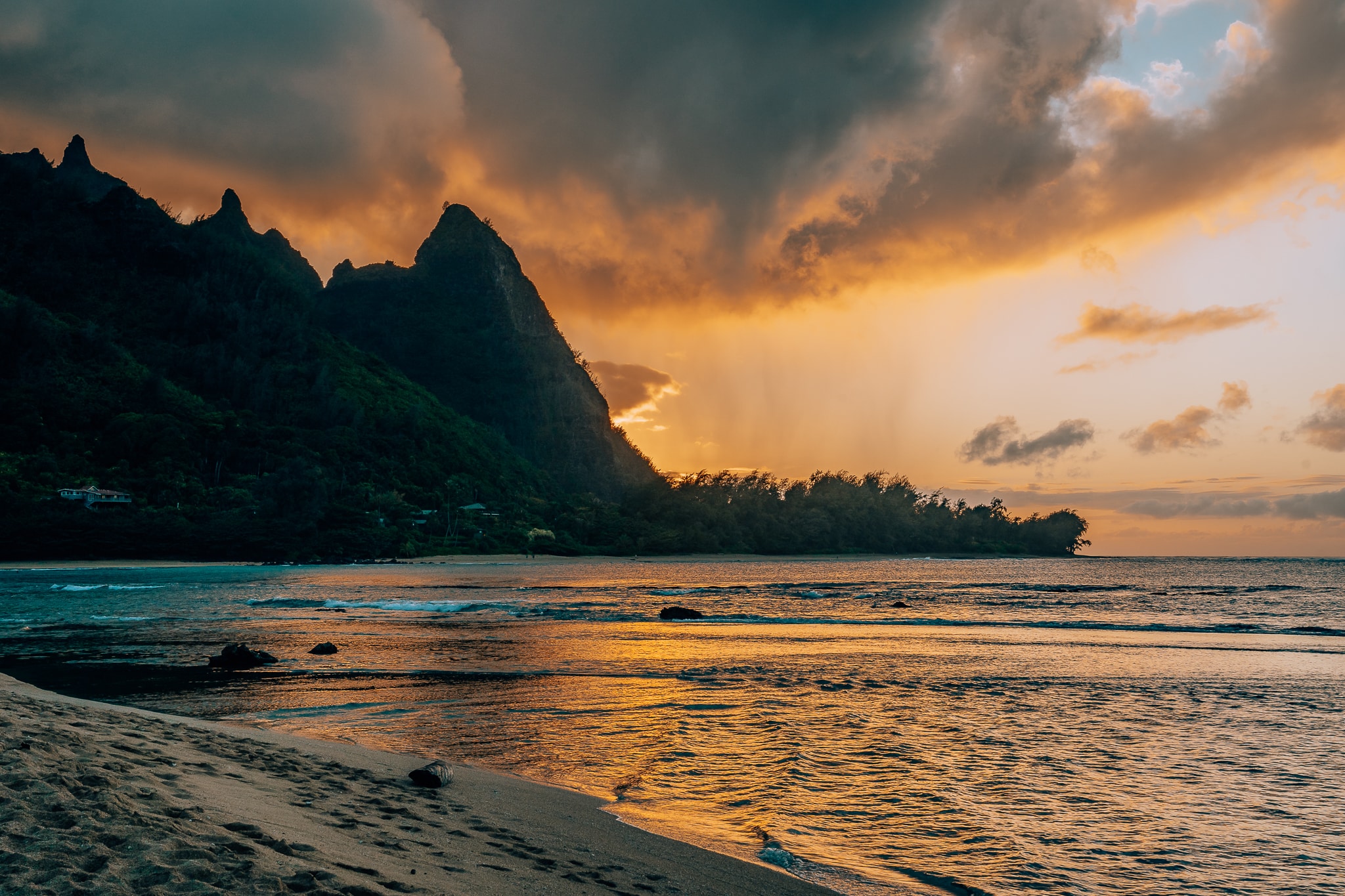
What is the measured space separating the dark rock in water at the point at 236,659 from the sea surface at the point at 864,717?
2.49ft

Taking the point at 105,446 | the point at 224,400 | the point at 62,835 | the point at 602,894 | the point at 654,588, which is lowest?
the point at 654,588

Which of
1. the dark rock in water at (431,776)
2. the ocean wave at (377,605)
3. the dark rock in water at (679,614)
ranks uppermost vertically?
the dark rock in water at (431,776)

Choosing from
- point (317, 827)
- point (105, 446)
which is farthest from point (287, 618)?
point (105, 446)

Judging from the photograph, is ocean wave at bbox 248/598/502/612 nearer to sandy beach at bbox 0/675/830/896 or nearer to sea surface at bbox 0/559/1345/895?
sea surface at bbox 0/559/1345/895

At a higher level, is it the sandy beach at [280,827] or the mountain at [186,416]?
the mountain at [186,416]

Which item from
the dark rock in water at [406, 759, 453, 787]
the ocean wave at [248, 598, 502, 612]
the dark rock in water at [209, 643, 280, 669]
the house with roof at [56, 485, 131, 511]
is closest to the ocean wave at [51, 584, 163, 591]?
the ocean wave at [248, 598, 502, 612]

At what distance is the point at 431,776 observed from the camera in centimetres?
945

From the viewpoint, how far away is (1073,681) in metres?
20.2

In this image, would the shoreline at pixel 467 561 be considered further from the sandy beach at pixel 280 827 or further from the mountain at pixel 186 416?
the sandy beach at pixel 280 827

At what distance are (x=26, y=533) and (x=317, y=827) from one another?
419ft

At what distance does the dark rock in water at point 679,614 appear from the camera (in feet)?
129

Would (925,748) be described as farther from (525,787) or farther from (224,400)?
(224,400)

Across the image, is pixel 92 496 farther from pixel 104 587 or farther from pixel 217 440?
pixel 104 587

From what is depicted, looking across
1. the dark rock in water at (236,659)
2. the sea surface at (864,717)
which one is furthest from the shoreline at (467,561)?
the dark rock in water at (236,659)
